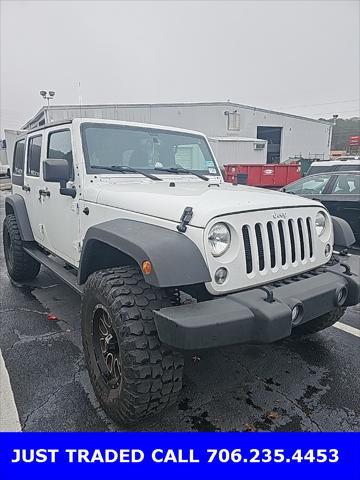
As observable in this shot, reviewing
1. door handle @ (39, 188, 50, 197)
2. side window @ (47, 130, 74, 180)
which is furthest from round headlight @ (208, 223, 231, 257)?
door handle @ (39, 188, 50, 197)

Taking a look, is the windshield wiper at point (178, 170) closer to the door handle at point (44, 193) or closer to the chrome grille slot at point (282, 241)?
the door handle at point (44, 193)

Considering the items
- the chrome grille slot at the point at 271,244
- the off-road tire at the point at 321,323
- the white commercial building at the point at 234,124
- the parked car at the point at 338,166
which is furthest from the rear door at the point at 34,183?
the white commercial building at the point at 234,124

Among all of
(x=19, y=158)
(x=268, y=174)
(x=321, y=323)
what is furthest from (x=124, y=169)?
(x=268, y=174)

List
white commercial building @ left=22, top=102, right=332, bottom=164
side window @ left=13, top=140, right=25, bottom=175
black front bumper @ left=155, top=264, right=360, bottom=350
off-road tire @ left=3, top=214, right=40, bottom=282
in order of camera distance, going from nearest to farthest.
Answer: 1. black front bumper @ left=155, top=264, right=360, bottom=350
2. off-road tire @ left=3, top=214, right=40, bottom=282
3. side window @ left=13, top=140, right=25, bottom=175
4. white commercial building @ left=22, top=102, right=332, bottom=164

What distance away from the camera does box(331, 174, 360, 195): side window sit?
22.2 feet

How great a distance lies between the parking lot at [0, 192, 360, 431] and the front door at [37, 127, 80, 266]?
32.8 inches

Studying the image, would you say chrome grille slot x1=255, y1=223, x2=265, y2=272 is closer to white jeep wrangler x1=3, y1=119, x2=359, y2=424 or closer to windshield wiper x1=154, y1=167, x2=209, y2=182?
white jeep wrangler x1=3, y1=119, x2=359, y2=424

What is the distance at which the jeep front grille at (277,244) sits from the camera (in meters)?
2.35

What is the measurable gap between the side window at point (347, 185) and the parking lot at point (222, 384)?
11.2ft

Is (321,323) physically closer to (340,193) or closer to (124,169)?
(124,169)

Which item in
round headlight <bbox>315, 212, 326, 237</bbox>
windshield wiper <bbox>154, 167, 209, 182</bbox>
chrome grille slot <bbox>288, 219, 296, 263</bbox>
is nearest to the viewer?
chrome grille slot <bbox>288, 219, 296, 263</bbox>
